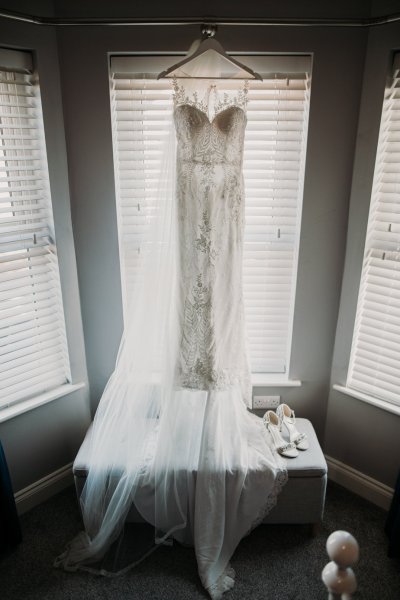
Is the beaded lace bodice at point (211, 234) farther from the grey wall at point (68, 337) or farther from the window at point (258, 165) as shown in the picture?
the grey wall at point (68, 337)

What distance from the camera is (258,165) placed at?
203 centimetres

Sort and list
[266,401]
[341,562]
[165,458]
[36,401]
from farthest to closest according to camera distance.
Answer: [266,401] < [36,401] < [165,458] < [341,562]

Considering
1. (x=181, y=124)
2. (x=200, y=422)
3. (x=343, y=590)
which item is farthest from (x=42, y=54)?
(x=343, y=590)

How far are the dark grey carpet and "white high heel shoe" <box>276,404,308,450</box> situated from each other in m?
0.43

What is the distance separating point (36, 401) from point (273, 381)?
1.27 metres

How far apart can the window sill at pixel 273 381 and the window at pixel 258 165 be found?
8.0 inches

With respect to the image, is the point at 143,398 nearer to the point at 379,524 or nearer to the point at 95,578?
the point at 95,578

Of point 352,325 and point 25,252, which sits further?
point 352,325

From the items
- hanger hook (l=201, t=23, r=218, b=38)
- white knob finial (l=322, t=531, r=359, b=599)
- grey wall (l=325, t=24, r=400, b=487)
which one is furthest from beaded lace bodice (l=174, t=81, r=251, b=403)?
white knob finial (l=322, t=531, r=359, b=599)

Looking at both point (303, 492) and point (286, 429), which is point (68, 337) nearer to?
point (286, 429)

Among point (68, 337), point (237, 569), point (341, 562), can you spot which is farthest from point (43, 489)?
point (341, 562)

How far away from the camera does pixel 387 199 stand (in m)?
1.94

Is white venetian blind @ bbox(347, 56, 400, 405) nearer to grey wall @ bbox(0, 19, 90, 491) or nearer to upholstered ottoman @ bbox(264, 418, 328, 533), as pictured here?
upholstered ottoman @ bbox(264, 418, 328, 533)

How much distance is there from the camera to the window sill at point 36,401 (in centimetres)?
204
